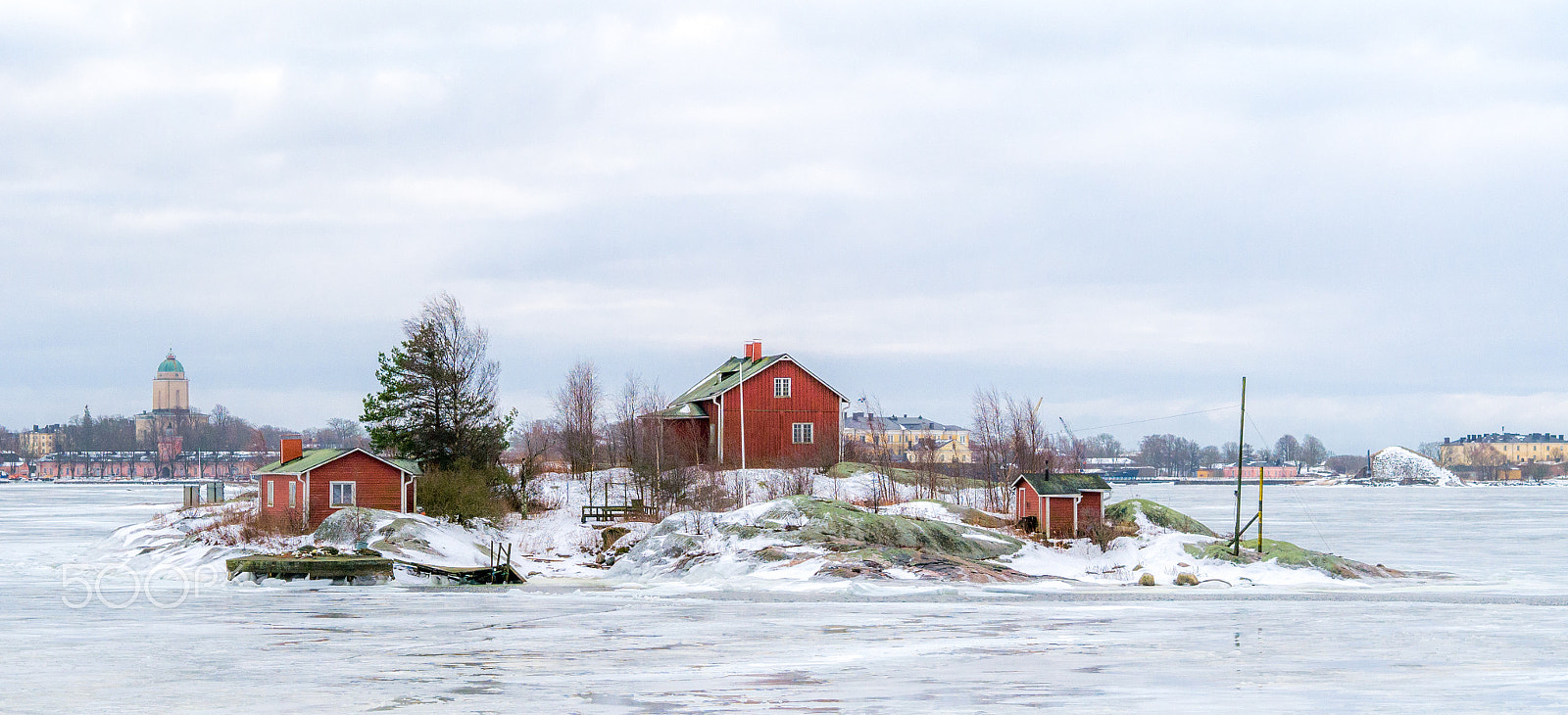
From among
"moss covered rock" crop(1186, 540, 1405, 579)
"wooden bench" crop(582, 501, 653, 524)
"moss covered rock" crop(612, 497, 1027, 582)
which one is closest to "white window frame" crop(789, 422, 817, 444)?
"wooden bench" crop(582, 501, 653, 524)

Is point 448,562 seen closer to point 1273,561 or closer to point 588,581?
point 588,581

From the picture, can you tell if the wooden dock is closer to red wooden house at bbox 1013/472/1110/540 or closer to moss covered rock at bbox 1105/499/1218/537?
red wooden house at bbox 1013/472/1110/540

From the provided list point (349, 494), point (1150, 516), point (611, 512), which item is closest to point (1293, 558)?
point (1150, 516)

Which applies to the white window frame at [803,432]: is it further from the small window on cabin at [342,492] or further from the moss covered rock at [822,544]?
the small window on cabin at [342,492]

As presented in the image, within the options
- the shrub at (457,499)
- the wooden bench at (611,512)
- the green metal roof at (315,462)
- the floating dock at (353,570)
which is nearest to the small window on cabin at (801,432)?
the wooden bench at (611,512)

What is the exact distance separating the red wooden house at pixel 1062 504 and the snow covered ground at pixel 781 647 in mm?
9921

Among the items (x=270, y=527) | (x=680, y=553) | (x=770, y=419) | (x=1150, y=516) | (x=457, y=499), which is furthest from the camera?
(x=770, y=419)

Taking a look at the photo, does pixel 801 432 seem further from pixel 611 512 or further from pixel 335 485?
pixel 335 485

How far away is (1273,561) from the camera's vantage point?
45281 mm

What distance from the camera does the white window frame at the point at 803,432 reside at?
70.1 m

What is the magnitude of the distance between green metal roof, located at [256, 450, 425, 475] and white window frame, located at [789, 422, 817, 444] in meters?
20.4

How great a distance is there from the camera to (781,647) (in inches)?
1000

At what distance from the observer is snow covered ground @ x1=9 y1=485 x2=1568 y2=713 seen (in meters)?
19.2

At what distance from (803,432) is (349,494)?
24873mm
